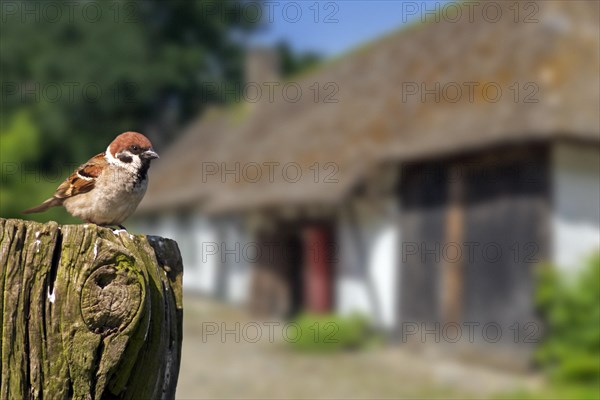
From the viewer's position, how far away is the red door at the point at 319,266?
15094 mm

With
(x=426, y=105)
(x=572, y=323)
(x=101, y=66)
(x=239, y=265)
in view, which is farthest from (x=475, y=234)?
(x=101, y=66)

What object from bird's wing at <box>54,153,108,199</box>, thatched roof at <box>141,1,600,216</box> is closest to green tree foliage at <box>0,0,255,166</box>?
thatched roof at <box>141,1,600,216</box>

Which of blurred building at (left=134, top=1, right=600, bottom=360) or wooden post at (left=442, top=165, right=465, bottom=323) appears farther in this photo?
wooden post at (left=442, top=165, right=465, bottom=323)

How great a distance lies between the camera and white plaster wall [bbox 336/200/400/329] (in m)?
13.1

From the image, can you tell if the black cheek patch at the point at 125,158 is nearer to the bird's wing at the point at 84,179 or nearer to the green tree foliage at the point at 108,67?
the bird's wing at the point at 84,179

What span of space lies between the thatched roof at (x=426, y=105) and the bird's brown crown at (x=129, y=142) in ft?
22.9

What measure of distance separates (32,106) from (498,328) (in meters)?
23.2

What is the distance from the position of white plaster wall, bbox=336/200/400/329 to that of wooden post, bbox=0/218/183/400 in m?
11.3

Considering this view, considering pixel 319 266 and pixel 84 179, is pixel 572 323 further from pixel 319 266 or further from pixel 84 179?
pixel 84 179

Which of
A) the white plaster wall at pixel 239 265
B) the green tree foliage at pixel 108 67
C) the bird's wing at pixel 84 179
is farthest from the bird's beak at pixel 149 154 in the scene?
the green tree foliage at pixel 108 67

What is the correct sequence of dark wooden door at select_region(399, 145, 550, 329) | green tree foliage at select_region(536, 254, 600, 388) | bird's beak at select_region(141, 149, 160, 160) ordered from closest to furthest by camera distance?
bird's beak at select_region(141, 149, 160, 160) → green tree foliage at select_region(536, 254, 600, 388) → dark wooden door at select_region(399, 145, 550, 329)

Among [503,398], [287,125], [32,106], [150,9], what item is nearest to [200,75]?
[150,9]

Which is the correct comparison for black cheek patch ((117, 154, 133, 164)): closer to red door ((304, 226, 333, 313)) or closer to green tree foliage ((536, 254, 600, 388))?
green tree foliage ((536, 254, 600, 388))

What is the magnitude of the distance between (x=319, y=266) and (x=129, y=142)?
39.1 feet
